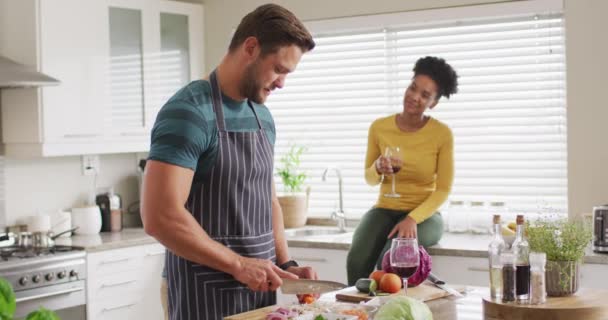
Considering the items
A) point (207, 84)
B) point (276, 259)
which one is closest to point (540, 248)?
point (276, 259)

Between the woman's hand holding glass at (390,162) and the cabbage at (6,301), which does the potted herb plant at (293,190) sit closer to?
the woman's hand holding glass at (390,162)

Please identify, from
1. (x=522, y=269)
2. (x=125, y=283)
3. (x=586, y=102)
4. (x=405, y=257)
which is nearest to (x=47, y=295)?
(x=125, y=283)

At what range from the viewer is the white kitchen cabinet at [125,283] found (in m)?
4.61

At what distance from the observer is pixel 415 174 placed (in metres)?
4.47

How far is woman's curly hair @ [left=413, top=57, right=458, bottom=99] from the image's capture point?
443 centimetres

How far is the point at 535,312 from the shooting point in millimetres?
2559

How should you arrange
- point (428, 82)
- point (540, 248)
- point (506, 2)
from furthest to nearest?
1. point (506, 2)
2. point (428, 82)
3. point (540, 248)

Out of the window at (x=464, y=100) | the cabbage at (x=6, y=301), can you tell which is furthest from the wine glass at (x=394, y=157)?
the cabbage at (x=6, y=301)

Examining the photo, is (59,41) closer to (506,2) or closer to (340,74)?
(340,74)

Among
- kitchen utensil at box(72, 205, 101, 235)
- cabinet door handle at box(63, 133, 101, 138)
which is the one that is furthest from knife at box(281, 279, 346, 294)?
kitchen utensil at box(72, 205, 101, 235)

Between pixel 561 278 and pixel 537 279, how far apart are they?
15 centimetres

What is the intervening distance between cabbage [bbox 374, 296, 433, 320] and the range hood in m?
2.63

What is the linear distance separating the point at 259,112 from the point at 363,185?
254cm

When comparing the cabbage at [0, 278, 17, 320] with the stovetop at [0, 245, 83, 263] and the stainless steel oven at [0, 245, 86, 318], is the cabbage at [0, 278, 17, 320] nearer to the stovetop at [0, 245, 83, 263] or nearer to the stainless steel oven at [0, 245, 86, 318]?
the stainless steel oven at [0, 245, 86, 318]
